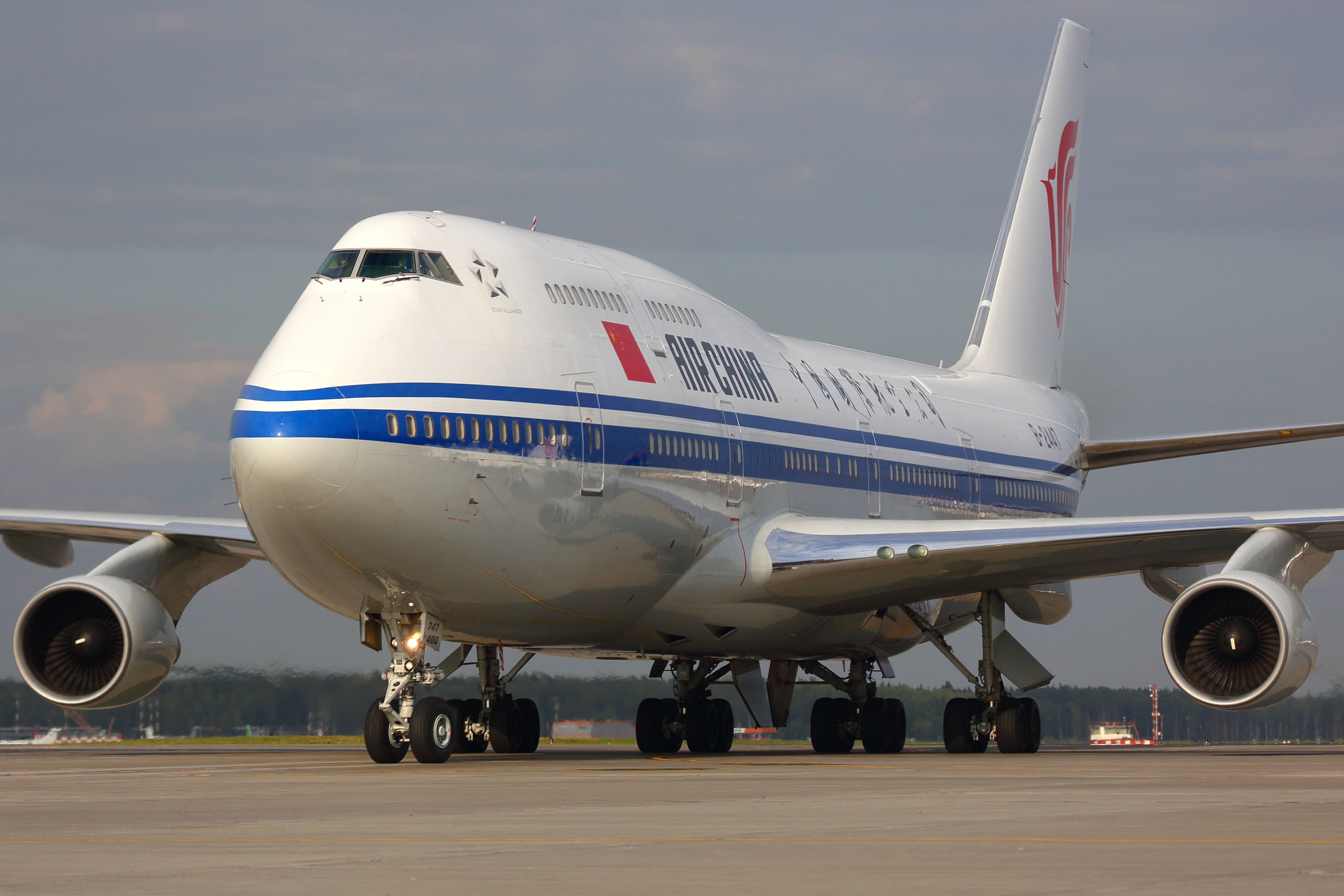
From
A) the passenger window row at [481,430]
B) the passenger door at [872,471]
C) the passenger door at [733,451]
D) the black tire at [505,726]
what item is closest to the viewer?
the passenger window row at [481,430]

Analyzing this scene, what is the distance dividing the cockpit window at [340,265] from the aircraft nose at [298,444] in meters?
1.61

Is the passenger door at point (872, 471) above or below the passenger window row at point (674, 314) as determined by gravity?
below

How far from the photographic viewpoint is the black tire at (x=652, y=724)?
22.2 meters

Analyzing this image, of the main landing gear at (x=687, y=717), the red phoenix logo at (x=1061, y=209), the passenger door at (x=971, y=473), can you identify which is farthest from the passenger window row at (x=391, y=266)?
the red phoenix logo at (x=1061, y=209)

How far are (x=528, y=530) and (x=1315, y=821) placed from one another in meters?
8.69

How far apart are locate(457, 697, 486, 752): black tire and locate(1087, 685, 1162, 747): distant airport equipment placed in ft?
51.0

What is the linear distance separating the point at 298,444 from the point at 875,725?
11.0 m

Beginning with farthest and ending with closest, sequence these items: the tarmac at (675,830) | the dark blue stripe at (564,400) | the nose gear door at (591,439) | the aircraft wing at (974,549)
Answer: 1. the aircraft wing at (974,549)
2. the nose gear door at (591,439)
3. the dark blue stripe at (564,400)
4. the tarmac at (675,830)

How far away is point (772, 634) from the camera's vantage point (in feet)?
68.0

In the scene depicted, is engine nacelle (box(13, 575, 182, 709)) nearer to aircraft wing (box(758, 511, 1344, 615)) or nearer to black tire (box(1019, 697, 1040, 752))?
aircraft wing (box(758, 511, 1344, 615))

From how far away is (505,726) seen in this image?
2031cm

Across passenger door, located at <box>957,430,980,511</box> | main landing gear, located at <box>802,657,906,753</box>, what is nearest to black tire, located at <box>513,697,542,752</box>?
main landing gear, located at <box>802,657,906,753</box>

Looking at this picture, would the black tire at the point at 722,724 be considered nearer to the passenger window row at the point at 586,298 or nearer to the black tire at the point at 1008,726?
the black tire at the point at 1008,726

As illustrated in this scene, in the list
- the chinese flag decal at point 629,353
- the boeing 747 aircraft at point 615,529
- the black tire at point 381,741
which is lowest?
the black tire at point 381,741
